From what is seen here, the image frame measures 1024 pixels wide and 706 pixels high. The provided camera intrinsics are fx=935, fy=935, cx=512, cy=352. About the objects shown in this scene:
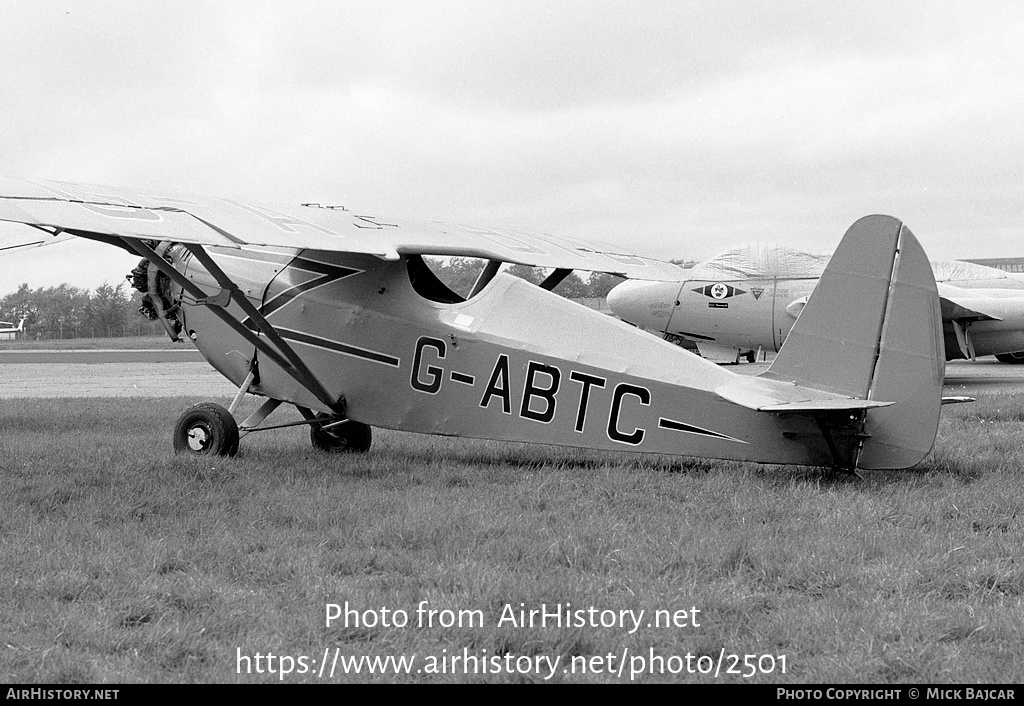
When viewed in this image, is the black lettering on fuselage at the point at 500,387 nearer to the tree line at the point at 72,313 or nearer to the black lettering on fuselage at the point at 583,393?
the black lettering on fuselage at the point at 583,393

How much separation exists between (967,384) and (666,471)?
39.4 ft

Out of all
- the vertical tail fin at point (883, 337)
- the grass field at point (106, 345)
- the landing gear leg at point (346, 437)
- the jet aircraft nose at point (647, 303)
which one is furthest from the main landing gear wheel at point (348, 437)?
the grass field at point (106, 345)

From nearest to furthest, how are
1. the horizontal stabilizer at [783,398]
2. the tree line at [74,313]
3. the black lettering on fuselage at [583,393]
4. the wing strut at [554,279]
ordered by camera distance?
the horizontal stabilizer at [783,398]
the black lettering on fuselage at [583,393]
the wing strut at [554,279]
the tree line at [74,313]

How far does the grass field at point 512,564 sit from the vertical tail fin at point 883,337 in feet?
1.23

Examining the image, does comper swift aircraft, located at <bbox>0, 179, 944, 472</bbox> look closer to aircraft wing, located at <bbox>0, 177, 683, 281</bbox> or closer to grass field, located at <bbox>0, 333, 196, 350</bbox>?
aircraft wing, located at <bbox>0, 177, 683, 281</bbox>

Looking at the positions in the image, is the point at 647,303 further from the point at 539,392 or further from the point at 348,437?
the point at 539,392

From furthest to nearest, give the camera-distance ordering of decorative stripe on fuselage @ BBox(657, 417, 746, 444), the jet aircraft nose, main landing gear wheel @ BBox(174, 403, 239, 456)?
the jet aircraft nose < main landing gear wheel @ BBox(174, 403, 239, 456) < decorative stripe on fuselage @ BBox(657, 417, 746, 444)

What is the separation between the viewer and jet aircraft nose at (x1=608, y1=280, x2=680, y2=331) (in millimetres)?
18453

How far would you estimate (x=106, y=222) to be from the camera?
6.14 meters

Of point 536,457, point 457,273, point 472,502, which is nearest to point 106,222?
point 472,502

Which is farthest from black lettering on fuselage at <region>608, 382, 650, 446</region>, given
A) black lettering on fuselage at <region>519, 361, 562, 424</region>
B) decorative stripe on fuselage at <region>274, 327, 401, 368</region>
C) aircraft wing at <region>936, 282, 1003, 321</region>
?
aircraft wing at <region>936, 282, 1003, 321</region>

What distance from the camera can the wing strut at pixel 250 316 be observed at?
710 cm

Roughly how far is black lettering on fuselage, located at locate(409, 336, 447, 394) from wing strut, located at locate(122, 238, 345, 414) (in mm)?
802
